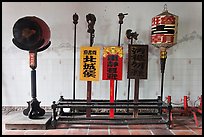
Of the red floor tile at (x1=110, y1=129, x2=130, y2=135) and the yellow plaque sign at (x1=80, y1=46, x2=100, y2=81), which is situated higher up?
the yellow plaque sign at (x1=80, y1=46, x2=100, y2=81)

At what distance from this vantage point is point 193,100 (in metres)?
3.66

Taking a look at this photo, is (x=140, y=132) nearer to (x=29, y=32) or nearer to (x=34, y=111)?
(x=34, y=111)

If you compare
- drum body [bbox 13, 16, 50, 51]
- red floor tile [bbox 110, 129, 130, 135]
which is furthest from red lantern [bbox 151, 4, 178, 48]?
drum body [bbox 13, 16, 50, 51]

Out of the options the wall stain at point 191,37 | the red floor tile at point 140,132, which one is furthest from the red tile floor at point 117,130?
the wall stain at point 191,37

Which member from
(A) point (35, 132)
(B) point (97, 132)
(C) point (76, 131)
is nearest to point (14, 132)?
(A) point (35, 132)

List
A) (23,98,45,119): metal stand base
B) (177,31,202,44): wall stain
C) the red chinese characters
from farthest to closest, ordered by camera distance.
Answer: (177,31,202,44): wall stain → the red chinese characters → (23,98,45,119): metal stand base

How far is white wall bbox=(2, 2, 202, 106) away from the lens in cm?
361

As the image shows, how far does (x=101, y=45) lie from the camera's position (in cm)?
364

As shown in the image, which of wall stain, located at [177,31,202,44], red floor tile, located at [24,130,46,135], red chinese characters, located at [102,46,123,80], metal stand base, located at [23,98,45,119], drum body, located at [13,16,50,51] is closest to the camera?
red floor tile, located at [24,130,46,135]

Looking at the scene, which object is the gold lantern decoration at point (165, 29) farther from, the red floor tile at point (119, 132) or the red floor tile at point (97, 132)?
the red floor tile at point (97, 132)

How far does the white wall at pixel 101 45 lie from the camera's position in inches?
142

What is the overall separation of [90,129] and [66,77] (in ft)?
3.59

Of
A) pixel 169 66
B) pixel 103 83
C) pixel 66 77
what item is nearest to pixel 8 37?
pixel 66 77

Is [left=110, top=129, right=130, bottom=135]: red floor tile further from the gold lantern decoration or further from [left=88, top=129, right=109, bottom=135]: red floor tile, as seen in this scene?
the gold lantern decoration
